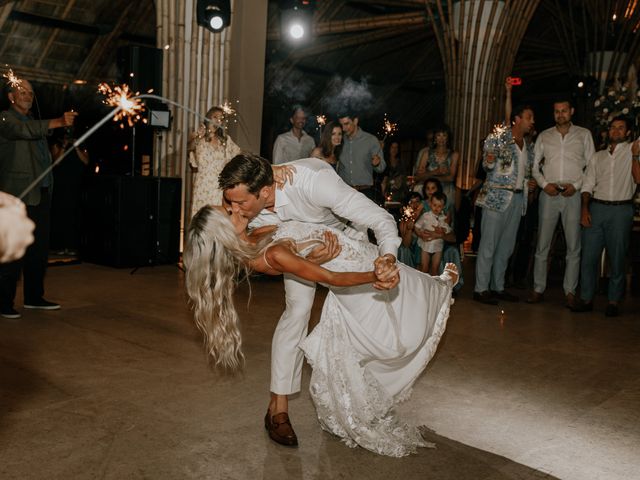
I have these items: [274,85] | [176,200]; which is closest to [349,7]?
[274,85]

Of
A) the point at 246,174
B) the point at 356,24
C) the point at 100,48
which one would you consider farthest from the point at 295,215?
the point at 100,48

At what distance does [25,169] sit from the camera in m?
4.80

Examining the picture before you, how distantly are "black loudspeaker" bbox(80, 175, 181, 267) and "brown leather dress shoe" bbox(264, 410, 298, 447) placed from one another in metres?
4.87

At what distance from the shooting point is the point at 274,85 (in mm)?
16016

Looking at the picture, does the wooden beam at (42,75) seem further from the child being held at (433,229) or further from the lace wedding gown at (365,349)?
the lace wedding gown at (365,349)

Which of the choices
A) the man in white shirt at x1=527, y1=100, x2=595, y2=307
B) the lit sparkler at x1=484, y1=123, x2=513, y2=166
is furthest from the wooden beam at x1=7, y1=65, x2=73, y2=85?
the man in white shirt at x1=527, y1=100, x2=595, y2=307

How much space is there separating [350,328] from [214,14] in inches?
227

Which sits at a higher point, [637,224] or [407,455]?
[637,224]

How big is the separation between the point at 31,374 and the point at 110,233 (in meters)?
3.90

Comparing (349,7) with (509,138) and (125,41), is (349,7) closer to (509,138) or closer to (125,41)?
(125,41)

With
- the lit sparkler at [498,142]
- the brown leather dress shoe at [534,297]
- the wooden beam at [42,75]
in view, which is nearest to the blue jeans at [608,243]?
the brown leather dress shoe at [534,297]

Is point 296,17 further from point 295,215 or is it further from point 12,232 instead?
point 12,232

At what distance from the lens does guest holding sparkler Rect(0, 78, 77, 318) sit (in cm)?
467

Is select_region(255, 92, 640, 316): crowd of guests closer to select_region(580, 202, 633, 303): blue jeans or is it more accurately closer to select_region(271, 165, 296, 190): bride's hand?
select_region(580, 202, 633, 303): blue jeans
